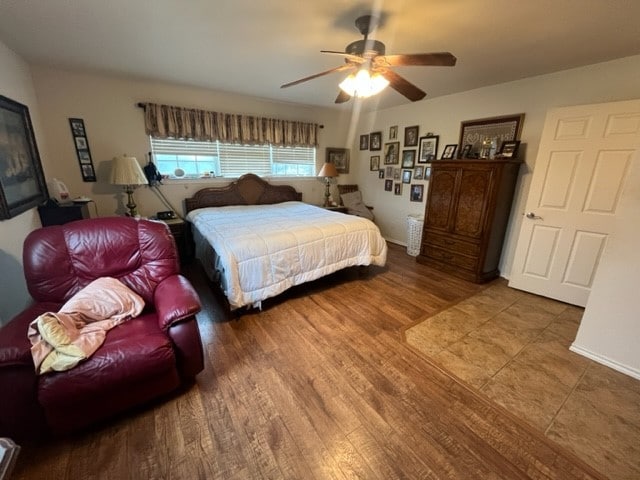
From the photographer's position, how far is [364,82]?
6.82ft

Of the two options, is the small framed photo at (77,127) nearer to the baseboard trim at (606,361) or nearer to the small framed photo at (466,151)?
the small framed photo at (466,151)

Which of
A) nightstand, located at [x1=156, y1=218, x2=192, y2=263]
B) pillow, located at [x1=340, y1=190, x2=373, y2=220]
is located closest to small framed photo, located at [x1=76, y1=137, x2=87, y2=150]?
nightstand, located at [x1=156, y1=218, x2=192, y2=263]

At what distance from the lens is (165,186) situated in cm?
373

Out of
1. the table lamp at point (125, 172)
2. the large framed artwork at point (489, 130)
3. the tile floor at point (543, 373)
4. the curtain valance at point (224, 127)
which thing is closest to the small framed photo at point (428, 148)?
the large framed artwork at point (489, 130)

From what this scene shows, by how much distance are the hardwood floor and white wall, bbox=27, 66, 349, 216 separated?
8.15 ft

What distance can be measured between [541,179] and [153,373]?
12.8ft

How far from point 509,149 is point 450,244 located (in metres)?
1.32

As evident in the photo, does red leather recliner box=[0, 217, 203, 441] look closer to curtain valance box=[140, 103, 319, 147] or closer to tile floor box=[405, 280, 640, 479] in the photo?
tile floor box=[405, 280, 640, 479]

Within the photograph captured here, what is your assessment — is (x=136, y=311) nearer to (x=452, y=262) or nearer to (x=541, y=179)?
(x=452, y=262)

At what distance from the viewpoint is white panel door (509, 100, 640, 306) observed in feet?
7.88

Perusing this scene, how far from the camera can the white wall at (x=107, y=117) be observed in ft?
9.77

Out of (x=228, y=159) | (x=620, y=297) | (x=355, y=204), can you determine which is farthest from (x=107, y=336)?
(x=355, y=204)

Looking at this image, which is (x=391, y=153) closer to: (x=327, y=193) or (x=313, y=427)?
(x=327, y=193)

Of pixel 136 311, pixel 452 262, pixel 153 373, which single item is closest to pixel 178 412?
pixel 153 373
